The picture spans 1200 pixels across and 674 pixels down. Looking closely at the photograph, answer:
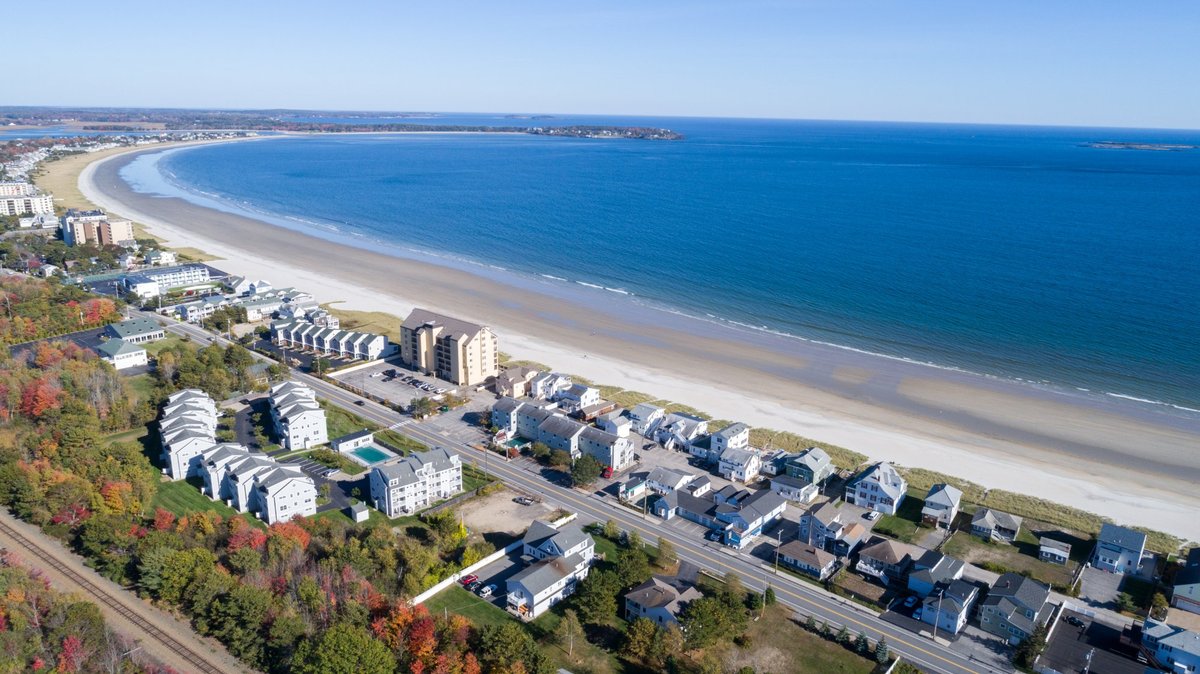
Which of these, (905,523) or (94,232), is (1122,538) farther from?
(94,232)

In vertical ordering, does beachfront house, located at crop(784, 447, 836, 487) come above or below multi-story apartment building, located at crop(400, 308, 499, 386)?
below

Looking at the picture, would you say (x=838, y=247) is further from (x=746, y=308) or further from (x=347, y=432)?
(x=347, y=432)

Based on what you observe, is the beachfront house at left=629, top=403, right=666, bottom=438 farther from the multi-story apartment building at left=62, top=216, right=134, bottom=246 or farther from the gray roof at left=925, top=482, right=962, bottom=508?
the multi-story apartment building at left=62, top=216, right=134, bottom=246

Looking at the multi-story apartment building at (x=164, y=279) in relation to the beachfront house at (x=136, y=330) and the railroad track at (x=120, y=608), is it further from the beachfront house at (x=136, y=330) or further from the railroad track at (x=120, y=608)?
the railroad track at (x=120, y=608)

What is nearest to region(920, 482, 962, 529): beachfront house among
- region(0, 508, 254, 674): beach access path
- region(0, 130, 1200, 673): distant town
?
region(0, 130, 1200, 673): distant town

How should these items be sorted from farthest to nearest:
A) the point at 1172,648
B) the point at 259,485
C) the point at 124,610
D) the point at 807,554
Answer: the point at 259,485, the point at 807,554, the point at 124,610, the point at 1172,648

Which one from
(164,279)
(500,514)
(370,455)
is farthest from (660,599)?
(164,279)
